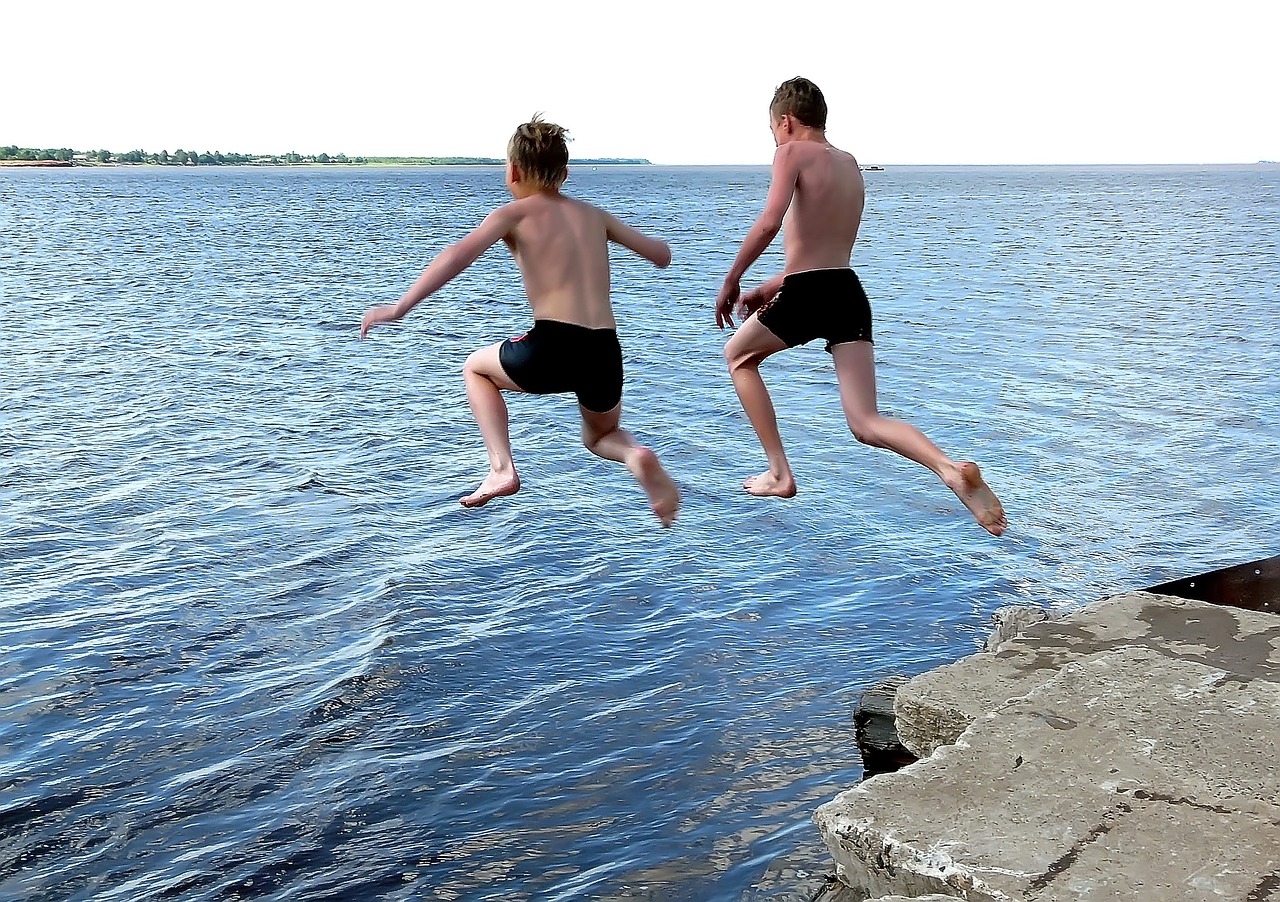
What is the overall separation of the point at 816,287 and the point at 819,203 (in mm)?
406

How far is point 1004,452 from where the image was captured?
79.6 ft

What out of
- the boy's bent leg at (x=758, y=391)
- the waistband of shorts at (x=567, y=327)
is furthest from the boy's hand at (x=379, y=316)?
the boy's bent leg at (x=758, y=391)

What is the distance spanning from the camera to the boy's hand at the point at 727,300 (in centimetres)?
616

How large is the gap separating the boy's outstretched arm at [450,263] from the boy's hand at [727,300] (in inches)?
43.2

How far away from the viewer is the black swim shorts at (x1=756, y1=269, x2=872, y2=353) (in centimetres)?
625

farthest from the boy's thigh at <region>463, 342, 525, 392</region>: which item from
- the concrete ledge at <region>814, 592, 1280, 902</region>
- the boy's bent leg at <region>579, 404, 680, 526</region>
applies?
the concrete ledge at <region>814, 592, 1280, 902</region>

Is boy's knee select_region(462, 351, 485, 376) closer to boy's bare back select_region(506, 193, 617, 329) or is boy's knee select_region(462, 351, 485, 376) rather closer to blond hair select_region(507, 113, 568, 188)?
boy's bare back select_region(506, 193, 617, 329)

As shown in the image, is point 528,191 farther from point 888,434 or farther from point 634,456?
point 888,434

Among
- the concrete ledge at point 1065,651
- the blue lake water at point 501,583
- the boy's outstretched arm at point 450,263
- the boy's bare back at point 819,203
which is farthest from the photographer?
the blue lake water at point 501,583

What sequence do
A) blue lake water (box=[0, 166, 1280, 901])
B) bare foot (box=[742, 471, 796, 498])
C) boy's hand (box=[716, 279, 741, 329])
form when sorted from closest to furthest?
boy's hand (box=[716, 279, 741, 329]), bare foot (box=[742, 471, 796, 498]), blue lake water (box=[0, 166, 1280, 901])

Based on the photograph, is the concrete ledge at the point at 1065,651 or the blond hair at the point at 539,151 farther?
the concrete ledge at the point at 1065,651

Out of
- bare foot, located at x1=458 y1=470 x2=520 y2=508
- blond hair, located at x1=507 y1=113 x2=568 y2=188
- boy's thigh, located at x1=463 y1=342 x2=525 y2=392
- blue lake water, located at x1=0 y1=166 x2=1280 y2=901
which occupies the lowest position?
blue lake water, located at x1=0 y1=166 x2=1280 y2=901

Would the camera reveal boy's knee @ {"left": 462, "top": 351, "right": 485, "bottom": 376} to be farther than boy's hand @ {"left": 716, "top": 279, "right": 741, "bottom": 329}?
Yes

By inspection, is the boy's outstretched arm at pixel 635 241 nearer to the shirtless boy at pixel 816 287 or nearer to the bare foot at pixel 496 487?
the shirtless boy at pixel 816 287
